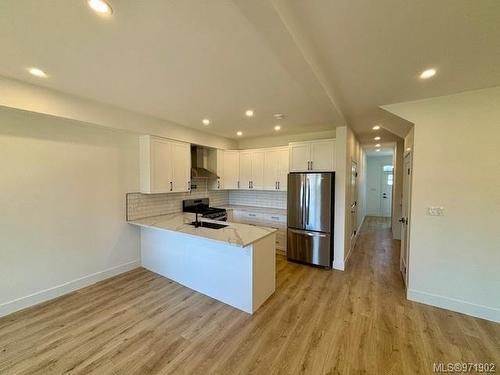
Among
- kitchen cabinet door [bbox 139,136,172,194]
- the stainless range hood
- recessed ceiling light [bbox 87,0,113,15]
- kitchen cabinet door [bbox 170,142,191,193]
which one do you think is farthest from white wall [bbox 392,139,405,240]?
recessed ceiling light [bbox 87,0,113,15]

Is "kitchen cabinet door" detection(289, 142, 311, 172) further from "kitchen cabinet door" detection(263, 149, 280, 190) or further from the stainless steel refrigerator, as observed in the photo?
"kitchen cabinet door" detection(263, 149, 280, 190)

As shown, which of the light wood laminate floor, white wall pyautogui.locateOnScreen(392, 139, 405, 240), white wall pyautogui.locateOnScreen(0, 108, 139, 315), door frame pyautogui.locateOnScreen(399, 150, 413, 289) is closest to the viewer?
the light wood laminate floor

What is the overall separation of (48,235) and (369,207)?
10.8m

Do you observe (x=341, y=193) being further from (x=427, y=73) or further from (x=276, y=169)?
(x=427, y=73)

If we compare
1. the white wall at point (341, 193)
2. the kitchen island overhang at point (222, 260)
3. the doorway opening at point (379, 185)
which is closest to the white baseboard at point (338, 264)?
the white wall at point (341, 193)

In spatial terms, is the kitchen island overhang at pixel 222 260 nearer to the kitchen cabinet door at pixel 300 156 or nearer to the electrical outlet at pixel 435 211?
the kitchen cabinet door at pixel 300 156

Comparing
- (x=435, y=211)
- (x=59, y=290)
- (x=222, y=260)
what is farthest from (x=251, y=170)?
(x=59, y=290)

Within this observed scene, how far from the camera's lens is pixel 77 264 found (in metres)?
3.08

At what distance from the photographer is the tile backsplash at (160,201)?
3.75m

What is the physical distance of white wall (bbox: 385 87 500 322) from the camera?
7.89ft

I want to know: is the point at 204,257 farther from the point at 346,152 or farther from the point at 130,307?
the point at 346,152

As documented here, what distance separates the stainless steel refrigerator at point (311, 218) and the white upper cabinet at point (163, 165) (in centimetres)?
221

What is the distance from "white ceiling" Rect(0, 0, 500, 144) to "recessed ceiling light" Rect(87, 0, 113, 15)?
0.13 feet

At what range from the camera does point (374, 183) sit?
9422 millimetres
